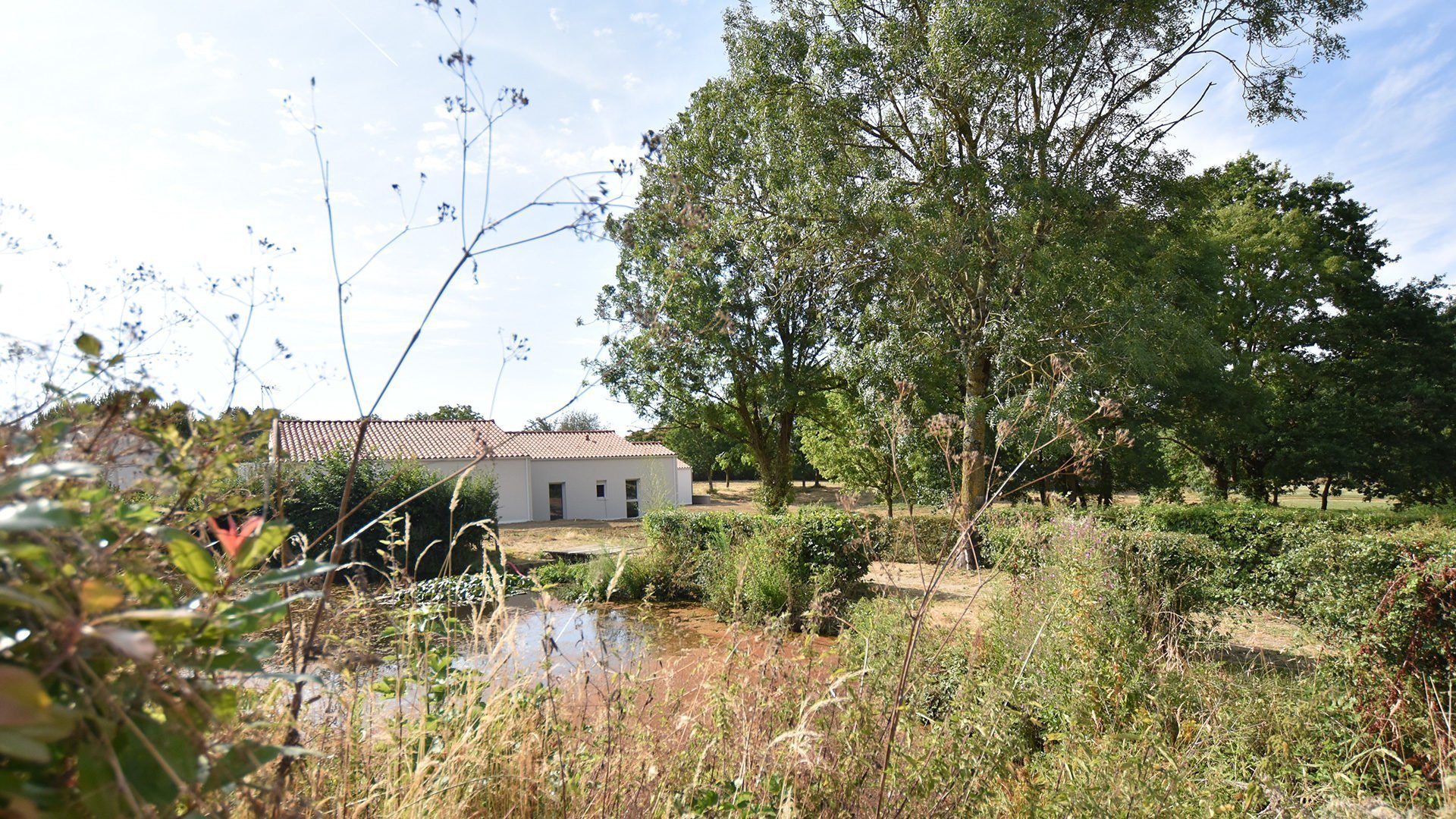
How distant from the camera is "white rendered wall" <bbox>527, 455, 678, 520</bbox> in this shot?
28531mm

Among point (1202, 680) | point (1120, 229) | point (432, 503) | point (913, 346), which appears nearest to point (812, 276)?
point (913, 346)

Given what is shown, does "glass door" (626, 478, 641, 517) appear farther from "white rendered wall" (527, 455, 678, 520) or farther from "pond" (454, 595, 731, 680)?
"pond" (454, 595, 731, 680)

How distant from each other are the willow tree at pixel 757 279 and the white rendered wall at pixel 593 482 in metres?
8.50

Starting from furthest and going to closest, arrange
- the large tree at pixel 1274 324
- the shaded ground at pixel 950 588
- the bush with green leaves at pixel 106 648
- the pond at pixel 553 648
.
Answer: the large tree at pixel 1274 324 < the shaded ground at pixel 950 588 < the pond at pixel 553 648 < the bush with green leaves at pixel 106 648

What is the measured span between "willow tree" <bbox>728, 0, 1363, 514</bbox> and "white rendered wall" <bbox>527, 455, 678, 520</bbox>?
57.2ft

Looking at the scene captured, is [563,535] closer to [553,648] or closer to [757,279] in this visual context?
[757,279]

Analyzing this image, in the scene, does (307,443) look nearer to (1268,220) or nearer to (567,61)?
(567,61)

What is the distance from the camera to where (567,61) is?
226 cm

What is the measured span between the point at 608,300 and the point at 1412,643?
17034 mm

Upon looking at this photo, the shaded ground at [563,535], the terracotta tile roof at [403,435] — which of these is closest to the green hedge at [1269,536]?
the shaded ground at [563,535]

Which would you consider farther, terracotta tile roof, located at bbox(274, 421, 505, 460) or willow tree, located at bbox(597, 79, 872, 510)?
terracotta tile roof, located at bbox(274, 421, 505, 460)

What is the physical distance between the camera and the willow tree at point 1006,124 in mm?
11211

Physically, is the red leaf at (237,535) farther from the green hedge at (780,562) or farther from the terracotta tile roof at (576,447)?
the terracotta tile roof at (576,447)

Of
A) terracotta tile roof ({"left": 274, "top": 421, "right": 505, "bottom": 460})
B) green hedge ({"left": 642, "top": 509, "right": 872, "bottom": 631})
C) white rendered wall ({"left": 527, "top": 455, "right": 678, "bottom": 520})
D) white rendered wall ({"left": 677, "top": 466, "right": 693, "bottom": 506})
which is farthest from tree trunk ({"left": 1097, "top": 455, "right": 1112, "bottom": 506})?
white rendered wall ({"left": 677, "top": 466, "right": 693, "bottom": 506})
